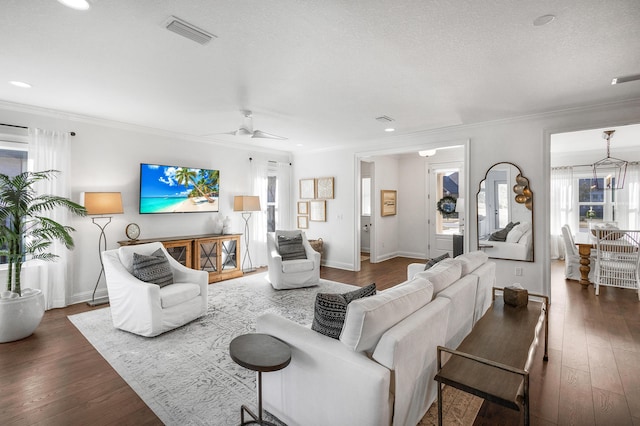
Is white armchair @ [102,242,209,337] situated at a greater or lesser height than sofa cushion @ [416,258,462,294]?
lesser

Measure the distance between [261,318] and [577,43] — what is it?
302 cm

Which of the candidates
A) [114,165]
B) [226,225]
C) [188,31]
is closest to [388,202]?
[226,225]

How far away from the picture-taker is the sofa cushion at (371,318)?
159 centimetres

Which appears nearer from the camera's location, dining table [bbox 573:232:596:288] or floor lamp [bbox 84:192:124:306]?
floor lamp [bbox 84:192:124:306]

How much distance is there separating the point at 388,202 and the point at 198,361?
19.6ft

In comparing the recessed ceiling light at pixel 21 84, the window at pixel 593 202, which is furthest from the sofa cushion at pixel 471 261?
the window at pixel 593 202

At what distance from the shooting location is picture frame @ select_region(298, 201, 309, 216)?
714 centimetres

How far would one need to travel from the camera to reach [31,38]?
2291 mm

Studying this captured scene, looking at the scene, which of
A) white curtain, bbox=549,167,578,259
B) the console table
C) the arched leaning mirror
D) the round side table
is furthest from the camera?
white curtain, bbox=549,167,578,259

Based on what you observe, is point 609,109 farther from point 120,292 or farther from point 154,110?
point 120,292

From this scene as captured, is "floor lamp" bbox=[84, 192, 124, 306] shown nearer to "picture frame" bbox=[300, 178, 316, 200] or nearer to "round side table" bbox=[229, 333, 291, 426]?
"round side table" bbox=[229, 333, 291, 426]

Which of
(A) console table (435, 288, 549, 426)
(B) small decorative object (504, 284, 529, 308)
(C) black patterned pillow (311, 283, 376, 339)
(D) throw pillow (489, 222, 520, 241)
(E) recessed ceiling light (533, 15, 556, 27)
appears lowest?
(A) console table (435, 288, 549, 426)

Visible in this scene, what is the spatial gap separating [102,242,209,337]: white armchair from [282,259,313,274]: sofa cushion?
A: 137cm

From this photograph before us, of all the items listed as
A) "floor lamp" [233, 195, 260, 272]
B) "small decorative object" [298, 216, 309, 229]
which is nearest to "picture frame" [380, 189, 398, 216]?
"small decorative object" [298, 216, 309, 229]
